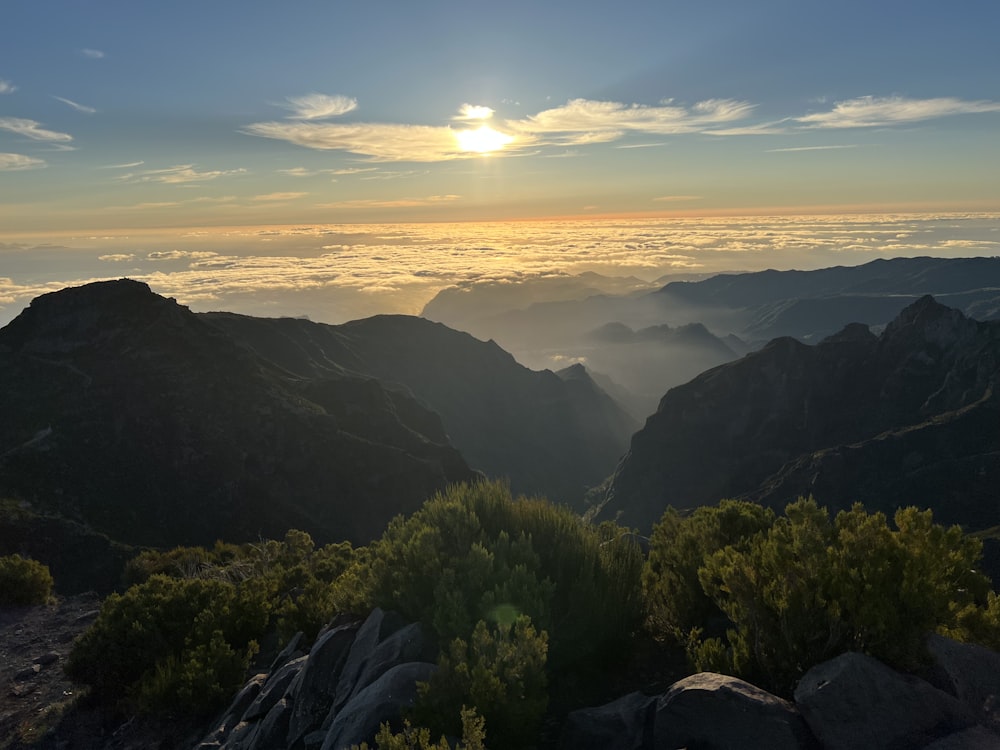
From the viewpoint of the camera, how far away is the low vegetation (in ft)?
24.3

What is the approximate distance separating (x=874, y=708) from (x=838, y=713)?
0.41 metres

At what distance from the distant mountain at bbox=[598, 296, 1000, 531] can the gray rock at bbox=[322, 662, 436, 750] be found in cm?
10321

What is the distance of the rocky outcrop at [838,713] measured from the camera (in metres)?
6.50

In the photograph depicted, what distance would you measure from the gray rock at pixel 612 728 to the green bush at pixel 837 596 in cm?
132

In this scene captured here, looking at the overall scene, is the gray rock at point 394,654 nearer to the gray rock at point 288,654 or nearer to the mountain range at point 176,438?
the gray rock at point 288,654

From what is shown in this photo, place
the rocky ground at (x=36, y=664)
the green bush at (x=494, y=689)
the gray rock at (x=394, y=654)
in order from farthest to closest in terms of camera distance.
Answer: the rocky ground at (x=36, y=664) → the gray rock at (x=394, y=654) → the green bush at (x=494, y=689)

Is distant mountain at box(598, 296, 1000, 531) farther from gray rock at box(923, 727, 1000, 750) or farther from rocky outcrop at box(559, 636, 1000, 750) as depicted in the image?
gray rock at box(923, 727, 1000, 750)

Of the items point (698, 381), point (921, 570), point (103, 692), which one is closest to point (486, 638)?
point (921, 570)

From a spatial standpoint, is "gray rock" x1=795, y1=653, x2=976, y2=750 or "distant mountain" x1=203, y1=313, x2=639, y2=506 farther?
"distant mountain" x1=203, y1=313, x2=639, y2=506

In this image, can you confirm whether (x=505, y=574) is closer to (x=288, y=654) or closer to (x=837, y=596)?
(x=837, y=596)

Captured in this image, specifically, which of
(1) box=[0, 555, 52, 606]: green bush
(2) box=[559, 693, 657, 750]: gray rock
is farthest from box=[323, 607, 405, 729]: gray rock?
(1) box=[0, 555, 52, 606]: green bush

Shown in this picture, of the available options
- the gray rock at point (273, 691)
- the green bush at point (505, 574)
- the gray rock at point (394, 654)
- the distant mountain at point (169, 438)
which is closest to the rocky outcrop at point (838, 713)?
the green bush at point (505, 574)

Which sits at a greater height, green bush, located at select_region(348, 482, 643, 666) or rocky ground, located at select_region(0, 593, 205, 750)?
green bush, located at select_region(348, 482, 643, 666)

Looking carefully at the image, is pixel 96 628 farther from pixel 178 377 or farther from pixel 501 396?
pixel 501 396
